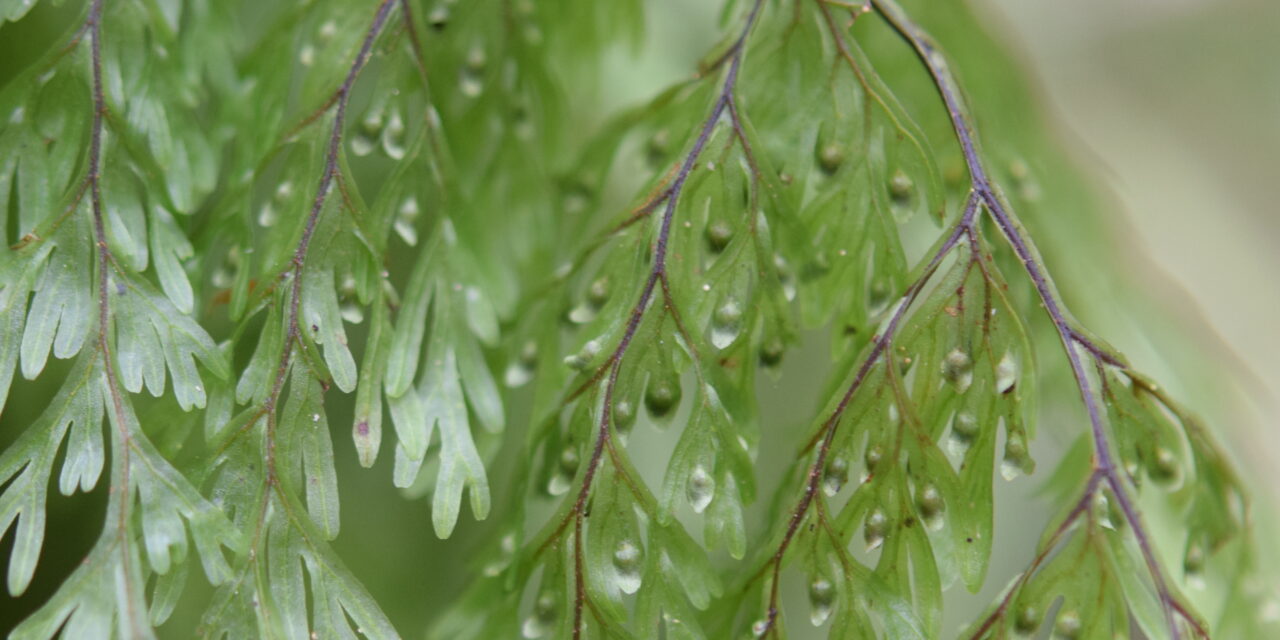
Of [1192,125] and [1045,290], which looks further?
[1192,125]

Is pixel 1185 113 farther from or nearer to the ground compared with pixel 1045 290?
nearer to the ground

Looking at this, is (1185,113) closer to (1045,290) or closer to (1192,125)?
(1192,125)

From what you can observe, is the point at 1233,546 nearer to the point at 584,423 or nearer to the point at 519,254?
the point at 584,423

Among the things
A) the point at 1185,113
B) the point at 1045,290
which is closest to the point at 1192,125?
the point at 1185,113

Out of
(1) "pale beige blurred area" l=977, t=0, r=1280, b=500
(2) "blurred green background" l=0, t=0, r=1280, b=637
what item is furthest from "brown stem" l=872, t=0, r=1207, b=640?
(1) "pale beige blurred area" l=977, t=0, r=1280, b=500

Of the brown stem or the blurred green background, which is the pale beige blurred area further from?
the brown stem

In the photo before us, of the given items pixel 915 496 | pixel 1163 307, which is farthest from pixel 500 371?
pixel 1163 307

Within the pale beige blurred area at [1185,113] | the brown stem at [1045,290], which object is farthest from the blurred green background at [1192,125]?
the brown stem at [1045,290]

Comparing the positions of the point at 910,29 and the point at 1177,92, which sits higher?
the point at 910,29
